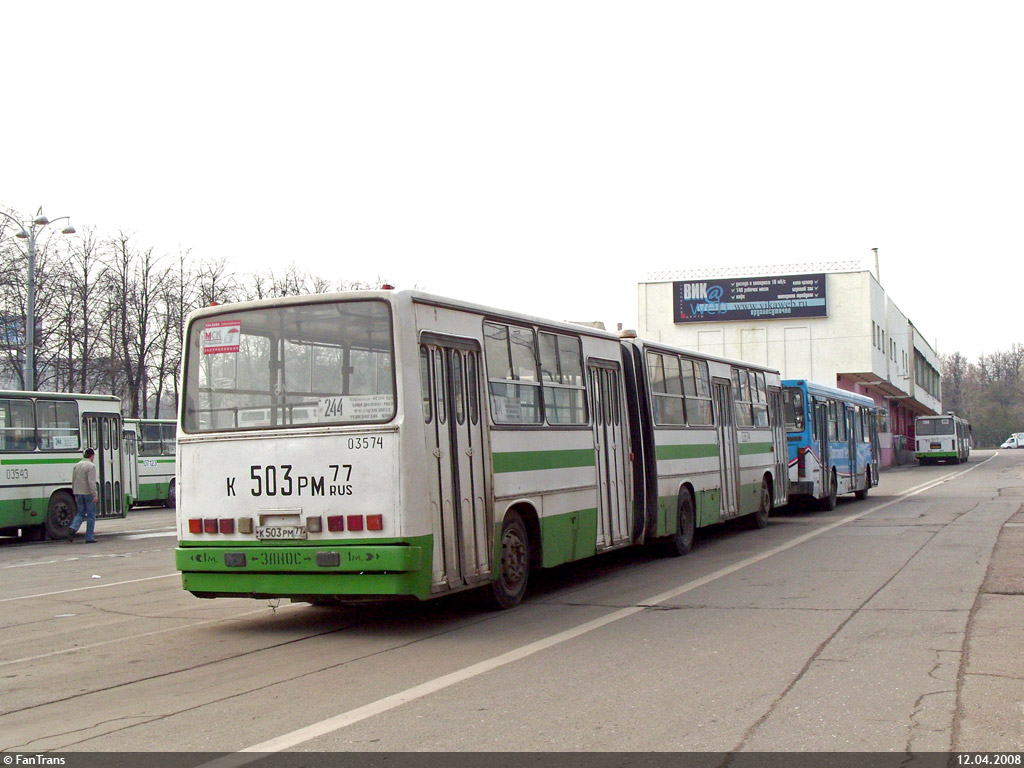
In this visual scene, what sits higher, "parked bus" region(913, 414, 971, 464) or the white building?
the white building

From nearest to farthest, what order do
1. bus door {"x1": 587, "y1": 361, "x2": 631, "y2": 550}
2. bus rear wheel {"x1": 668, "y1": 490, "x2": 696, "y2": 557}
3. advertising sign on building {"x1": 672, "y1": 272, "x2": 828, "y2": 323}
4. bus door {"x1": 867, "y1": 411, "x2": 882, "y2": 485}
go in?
bus door {"x1": 587, "y1": 361, "x2": 631, "y2": 550} < bus rear wheel {"x1": 668, "y1": 490, "x2": 696, "y2": 557} < bus door {"x1": 867, "y1": 411, "x2": 882, "y2": 485} < advertising sign on building {"x1": 672, "y1": 272, "x2": 828, "y2": 323}

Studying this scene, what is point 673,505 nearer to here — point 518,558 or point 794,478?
point 518,558

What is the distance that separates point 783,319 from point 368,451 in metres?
52.8

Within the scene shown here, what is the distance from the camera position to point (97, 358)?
42562 millimetres

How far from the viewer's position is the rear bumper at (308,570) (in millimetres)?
8594

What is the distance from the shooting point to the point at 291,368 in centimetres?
926

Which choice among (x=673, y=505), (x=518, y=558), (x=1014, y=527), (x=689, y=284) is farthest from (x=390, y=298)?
(x=689, y=284)

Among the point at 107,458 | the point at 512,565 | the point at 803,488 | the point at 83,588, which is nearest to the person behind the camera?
the point at 512,565

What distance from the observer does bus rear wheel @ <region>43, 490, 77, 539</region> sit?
22281 mm

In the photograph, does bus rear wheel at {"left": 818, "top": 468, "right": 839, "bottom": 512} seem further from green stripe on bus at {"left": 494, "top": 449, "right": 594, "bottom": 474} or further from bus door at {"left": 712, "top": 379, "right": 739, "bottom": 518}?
green stripe on bus at {"left": 494, "top": 449, "right": 594, "bottom": 474}

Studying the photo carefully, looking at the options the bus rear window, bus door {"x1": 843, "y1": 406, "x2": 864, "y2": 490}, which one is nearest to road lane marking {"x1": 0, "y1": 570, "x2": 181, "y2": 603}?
the bus rear window

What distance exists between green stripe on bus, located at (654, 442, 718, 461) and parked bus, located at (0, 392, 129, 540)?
45.5 ft

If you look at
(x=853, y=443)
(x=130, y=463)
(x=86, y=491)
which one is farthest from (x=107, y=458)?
(x=853, y=443)

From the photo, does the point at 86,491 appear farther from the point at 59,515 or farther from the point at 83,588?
the point at 83,588
